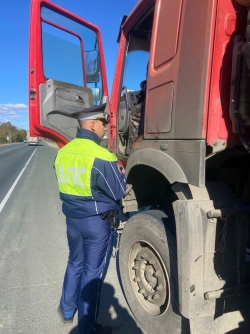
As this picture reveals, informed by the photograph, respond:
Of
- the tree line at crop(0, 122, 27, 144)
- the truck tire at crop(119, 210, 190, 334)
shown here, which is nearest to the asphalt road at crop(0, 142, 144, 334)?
the truck tire at crop(119, 210, 190, 334)

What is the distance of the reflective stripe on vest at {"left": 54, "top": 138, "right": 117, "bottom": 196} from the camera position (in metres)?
2.28

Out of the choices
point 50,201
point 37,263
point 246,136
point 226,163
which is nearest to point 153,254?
point 226,163

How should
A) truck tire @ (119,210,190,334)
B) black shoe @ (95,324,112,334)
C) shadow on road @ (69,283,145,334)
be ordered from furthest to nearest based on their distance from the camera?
shadow on road @ (69,283,145,334)
black shoe @ (95,324,112,334)
truck tire @ (119,210,190,334)

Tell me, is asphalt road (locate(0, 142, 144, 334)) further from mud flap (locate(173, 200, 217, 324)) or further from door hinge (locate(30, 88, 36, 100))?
door hinge (locate(30, 88, 36, 100))

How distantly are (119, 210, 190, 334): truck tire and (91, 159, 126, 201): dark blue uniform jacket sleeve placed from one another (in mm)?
322

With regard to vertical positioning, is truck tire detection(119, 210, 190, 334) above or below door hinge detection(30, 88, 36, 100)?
below

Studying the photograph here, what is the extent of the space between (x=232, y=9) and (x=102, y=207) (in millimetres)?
1693

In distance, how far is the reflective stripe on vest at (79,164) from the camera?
228 cm

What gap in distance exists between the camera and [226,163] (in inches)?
93.7

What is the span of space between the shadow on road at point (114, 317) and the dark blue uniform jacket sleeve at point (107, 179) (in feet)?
4.04

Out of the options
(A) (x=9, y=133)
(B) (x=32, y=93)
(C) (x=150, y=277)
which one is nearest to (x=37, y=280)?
(C) (x=150, y=277)

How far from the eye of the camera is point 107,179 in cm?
229

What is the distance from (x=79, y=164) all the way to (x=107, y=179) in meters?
0.26

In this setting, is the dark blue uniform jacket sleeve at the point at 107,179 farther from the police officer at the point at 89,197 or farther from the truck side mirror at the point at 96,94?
the truck side mirror at the point at 96,94
